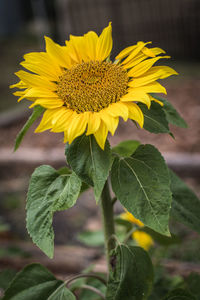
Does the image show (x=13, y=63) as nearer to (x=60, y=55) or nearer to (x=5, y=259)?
(x=5, y=259)

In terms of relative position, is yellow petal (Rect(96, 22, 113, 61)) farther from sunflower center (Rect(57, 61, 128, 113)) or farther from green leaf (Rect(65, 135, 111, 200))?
green leaf (Rect(65, 135, 111, 200))

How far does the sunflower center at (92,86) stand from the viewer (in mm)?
1059

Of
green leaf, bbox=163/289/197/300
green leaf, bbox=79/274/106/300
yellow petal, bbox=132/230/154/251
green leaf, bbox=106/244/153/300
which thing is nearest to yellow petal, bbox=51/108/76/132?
green leaf, bbox=106/244/153/300

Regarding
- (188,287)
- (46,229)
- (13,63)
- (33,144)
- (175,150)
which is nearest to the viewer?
(46,229)

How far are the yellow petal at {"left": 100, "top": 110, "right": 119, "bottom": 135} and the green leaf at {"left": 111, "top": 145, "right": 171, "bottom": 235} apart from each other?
160 mm

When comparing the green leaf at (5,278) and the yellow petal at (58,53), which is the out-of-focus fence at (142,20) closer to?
the yellow petal at (58,53)

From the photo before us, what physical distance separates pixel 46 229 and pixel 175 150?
2271 millimetres

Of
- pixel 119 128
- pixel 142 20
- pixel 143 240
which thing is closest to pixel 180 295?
pixel 143 240

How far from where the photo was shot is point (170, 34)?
5652mm

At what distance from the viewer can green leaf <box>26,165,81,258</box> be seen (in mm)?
1017

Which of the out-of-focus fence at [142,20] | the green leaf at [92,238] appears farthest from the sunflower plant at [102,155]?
the out-of-focus fence at [142,20]

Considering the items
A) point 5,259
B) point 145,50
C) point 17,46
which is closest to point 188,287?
point 145,50

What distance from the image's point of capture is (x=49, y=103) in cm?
103

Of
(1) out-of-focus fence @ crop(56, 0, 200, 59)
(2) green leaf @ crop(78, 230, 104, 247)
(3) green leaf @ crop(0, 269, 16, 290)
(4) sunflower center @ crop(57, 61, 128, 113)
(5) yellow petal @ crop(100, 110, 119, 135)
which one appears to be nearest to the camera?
(5) yellow petal @ crop(100, 110, 119, 135)
